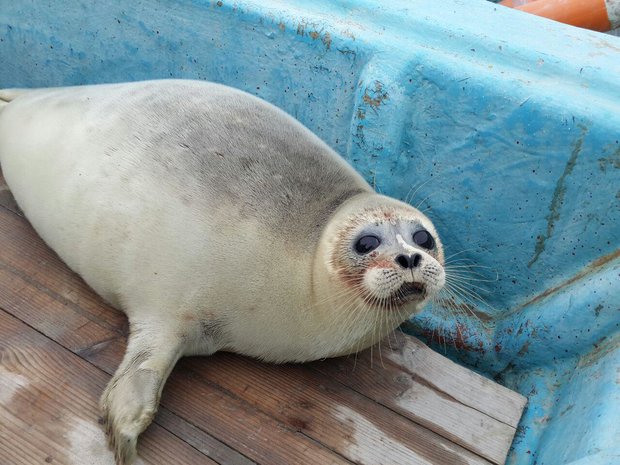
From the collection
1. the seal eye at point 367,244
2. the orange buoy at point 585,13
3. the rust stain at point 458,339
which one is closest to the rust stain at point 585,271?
the rust stain at point 458,339

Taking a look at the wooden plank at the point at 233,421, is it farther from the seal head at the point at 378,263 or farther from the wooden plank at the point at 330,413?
the seal head at the point at 378,263

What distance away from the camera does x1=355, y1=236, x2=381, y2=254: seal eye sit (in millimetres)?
1951

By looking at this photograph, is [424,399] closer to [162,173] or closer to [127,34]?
[162,173]

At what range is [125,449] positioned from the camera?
1.85 meters

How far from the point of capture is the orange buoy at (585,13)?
11.4 feet

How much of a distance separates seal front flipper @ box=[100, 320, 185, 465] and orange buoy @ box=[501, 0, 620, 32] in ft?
8.79

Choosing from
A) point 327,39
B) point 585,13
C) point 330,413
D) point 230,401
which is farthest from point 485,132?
point 585,13

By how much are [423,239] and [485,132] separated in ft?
2.09

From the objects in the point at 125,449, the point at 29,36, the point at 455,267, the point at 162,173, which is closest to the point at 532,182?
the point at 455,267

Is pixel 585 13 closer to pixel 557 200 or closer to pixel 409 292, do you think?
pixel 557 200

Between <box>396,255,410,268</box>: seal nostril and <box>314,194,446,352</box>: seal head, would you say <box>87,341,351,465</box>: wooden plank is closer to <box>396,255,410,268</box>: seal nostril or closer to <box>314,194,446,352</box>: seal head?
<box>314,194,446,352</box>: seal head

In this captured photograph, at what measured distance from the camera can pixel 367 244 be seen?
1954 millimetres


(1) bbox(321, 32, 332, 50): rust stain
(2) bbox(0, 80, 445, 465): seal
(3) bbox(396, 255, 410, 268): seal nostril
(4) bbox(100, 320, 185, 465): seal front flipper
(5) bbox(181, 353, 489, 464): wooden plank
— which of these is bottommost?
(5) bbox(181, 353, 489, 464): wooden plank

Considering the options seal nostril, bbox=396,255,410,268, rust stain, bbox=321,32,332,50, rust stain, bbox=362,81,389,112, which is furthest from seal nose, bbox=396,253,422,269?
rust stain, bbox=321,32,332,50
